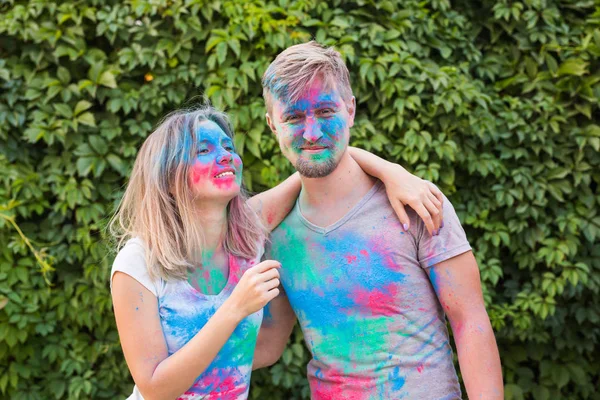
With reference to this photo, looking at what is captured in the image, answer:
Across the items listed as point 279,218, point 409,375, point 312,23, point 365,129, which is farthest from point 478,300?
point 312,23

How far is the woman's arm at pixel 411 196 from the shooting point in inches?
77.8

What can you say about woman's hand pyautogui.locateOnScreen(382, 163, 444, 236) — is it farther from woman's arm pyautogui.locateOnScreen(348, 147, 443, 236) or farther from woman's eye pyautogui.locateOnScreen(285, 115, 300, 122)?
woman's eye pyautogui.locateOnScreen(285, 115, 300, 122)

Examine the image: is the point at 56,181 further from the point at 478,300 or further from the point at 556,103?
the point at 556,103

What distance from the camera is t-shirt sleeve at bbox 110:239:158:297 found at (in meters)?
1.83

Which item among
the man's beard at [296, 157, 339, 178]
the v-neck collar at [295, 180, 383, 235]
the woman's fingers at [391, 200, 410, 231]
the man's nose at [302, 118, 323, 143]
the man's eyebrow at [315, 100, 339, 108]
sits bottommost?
the v-neck collar at [295, 180, 383, 235]

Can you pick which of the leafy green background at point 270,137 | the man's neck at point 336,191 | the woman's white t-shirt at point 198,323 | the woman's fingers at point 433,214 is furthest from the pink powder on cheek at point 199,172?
the leafy green background at point 270,137

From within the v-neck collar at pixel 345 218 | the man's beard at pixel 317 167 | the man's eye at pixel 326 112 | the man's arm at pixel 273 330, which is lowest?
the man's arm at pixel 273 330

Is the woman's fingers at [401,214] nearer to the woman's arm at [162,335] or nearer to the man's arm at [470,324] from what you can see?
the man's arm at [470,324]

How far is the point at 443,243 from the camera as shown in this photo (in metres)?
1.98

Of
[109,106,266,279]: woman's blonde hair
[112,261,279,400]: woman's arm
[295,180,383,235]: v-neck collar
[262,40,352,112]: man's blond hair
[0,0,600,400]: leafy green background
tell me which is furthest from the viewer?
[0,0,600,400]: leafy green background

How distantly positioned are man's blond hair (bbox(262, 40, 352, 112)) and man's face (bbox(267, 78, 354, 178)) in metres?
0.02

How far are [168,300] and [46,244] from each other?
176 centimetres

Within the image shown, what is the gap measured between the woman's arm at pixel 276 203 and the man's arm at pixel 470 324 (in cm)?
54

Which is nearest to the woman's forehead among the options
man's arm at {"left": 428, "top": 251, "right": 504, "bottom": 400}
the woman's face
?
the woman's face
